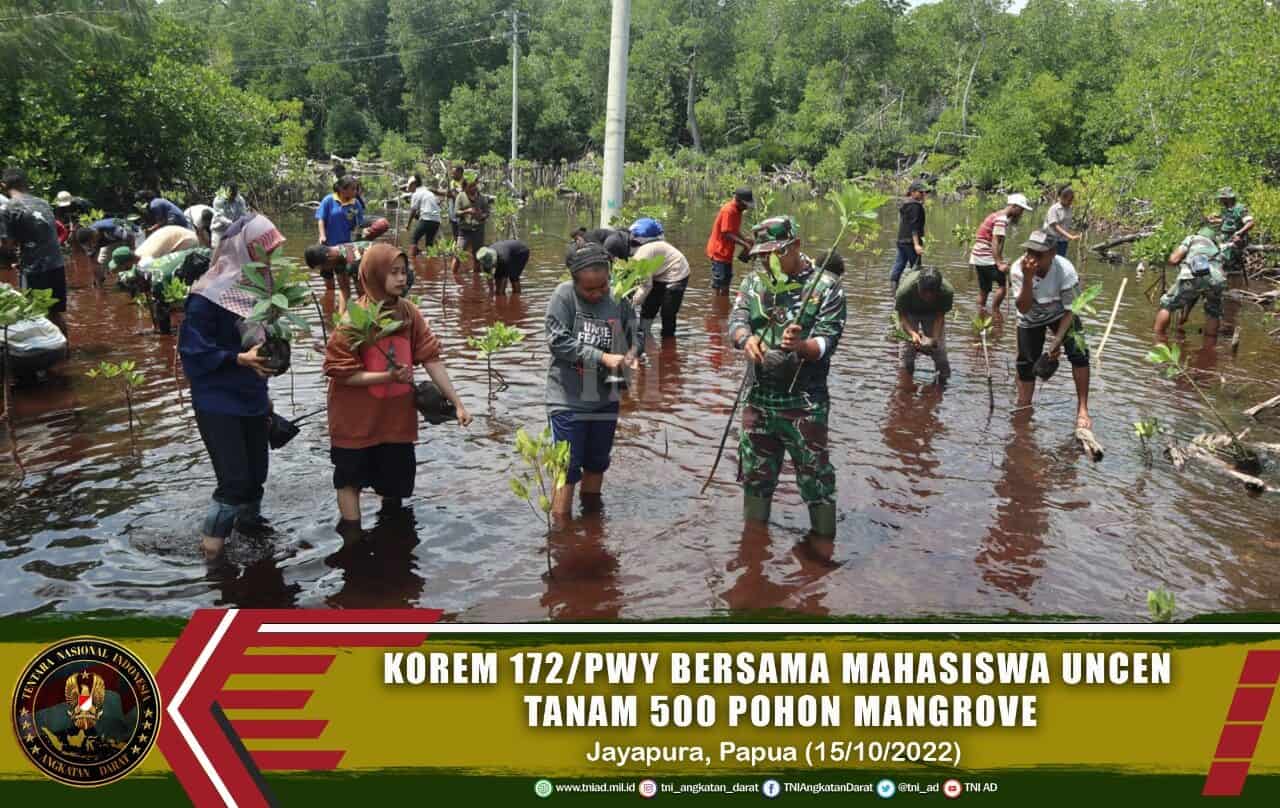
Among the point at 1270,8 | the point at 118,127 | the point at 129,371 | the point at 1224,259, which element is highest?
the point at 1270,8

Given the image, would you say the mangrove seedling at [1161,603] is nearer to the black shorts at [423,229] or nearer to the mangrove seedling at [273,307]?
the mangrove seedling at [273,307]

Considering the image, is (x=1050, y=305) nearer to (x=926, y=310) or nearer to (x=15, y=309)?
(x=926, y=310)

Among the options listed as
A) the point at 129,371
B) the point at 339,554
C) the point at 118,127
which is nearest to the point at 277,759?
the point at 339,554

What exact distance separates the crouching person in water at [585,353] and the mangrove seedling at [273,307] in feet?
4.65

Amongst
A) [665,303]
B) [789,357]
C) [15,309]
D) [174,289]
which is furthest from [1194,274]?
[15,309]

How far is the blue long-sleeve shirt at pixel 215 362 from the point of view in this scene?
4.39 m

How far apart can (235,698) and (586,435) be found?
2619 mm

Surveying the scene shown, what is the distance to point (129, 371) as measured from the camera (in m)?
6.88

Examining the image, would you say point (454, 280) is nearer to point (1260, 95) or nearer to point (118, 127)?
point (118, 127)

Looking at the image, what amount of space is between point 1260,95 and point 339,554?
48.9ft

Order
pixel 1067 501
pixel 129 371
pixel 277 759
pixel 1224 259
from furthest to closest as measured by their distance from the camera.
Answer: pixel 1224 259
pixel 129 371
pixel 1067 501
pixel 277 759

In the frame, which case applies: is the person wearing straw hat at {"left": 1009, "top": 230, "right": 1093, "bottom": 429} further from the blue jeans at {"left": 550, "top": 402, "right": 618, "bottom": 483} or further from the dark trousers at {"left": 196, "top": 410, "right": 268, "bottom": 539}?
the dark trousers at {"left": 196, "top": 410, "right": 268, "bottom": 539}

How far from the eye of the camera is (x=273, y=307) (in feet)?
14.5

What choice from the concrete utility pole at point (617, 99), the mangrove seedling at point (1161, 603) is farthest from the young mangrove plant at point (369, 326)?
the concrete utility pole at point (617, 99)
